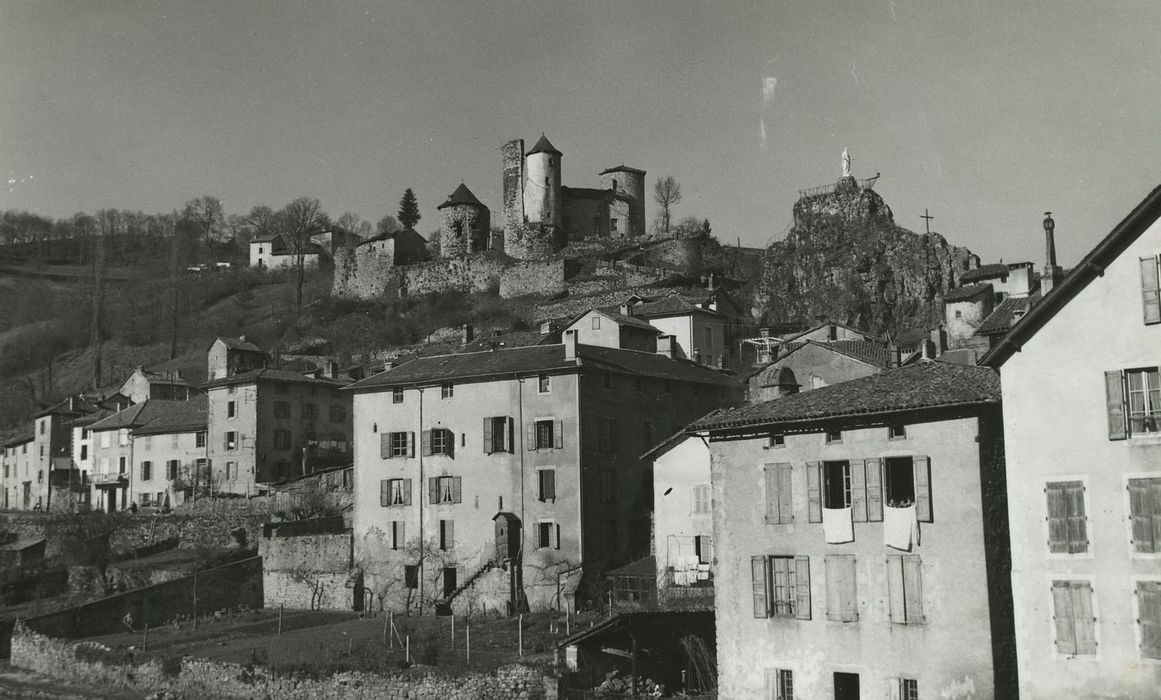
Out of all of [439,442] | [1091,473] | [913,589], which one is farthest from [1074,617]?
[439,442]

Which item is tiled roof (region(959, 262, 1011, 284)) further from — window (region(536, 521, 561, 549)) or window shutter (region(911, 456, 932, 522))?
window shutter (region(911, 456, 932, 522))

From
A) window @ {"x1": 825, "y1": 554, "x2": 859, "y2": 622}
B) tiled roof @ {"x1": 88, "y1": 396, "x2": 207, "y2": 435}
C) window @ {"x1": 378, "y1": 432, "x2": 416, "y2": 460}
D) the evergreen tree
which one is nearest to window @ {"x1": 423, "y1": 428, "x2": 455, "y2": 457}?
window @ {"x1": 378, "y1": 432, "x2": 416, "y2": 460}

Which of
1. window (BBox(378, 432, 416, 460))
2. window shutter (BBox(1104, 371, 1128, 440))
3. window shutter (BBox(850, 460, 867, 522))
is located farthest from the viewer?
window (BBox(378, 432, 416, 460))

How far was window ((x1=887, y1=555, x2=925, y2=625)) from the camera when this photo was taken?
2617 cm

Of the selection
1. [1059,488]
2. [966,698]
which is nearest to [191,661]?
[966,698]

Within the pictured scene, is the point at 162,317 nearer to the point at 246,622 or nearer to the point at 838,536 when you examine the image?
the point at 246,622

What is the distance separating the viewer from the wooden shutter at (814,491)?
28.1 m

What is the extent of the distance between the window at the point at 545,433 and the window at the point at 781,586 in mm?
18022

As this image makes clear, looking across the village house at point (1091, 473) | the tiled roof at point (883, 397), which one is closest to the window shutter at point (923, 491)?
the tiled roof at point (883, 397)

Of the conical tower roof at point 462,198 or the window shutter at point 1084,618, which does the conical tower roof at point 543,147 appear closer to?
the conical tower roof at point 462,198

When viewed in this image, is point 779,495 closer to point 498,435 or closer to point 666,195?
point 498,435

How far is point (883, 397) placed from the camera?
90.2 ft

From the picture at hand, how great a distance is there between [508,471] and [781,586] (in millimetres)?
19939

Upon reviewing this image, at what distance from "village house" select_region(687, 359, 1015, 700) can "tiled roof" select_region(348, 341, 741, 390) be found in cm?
1740
